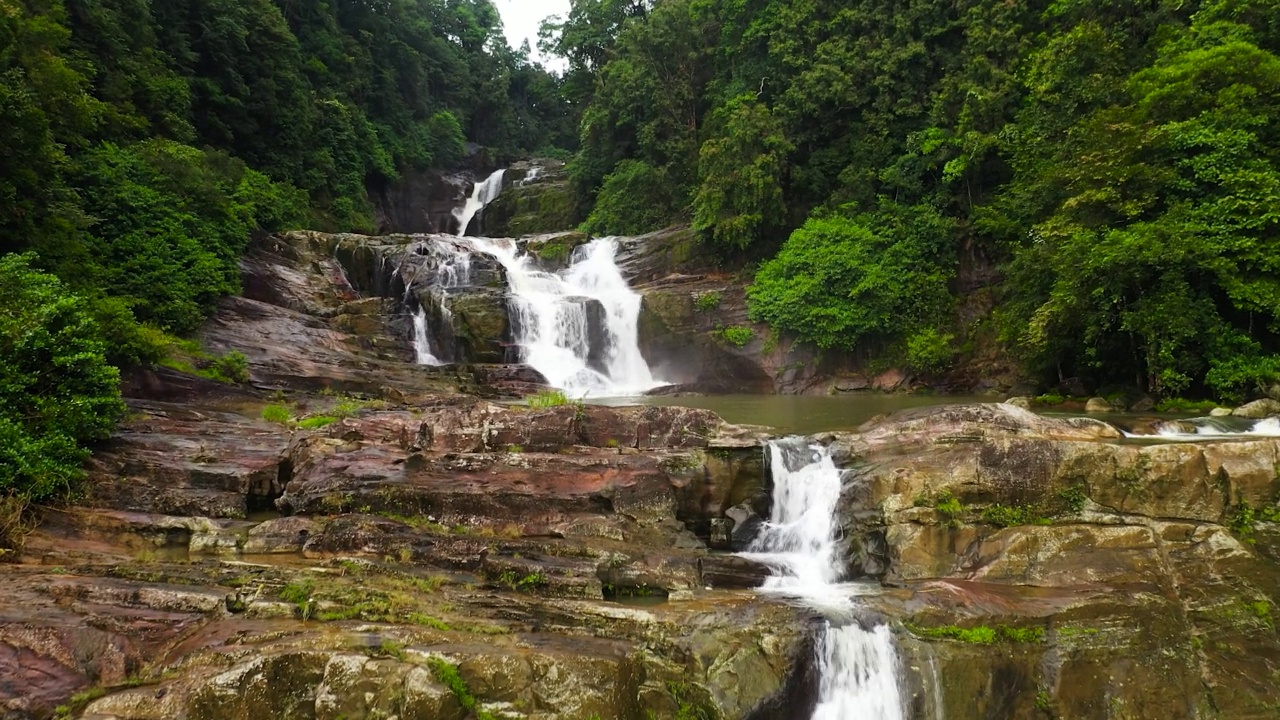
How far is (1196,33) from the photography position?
17.2 m

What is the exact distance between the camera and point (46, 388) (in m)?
9.46

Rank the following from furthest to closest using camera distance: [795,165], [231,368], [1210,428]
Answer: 1. [795,165]
2. [231,368]
3. [1210,428]

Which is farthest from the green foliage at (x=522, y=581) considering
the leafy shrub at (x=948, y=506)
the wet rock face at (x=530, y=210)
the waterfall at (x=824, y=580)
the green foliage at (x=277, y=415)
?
the wet rock face at (x=530, y=210)

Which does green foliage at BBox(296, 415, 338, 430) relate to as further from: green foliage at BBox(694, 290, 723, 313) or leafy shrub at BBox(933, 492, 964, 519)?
green foliage at BBox(694, 290, 723, 313)

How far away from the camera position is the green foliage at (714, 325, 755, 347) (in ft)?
79.6

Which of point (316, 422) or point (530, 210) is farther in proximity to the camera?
point (530, 210)

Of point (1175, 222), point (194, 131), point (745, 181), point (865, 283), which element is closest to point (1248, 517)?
point (1175, 222)

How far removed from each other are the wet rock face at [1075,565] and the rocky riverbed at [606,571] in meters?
0.03

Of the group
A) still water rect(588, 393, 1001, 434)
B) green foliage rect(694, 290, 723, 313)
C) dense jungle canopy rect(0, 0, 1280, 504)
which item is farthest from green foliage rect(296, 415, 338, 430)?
green foliage rect(694, 290, 723, 313)

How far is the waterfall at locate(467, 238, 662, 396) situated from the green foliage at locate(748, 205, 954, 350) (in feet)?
15.8

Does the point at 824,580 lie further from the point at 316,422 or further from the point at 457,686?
the point at 316,422

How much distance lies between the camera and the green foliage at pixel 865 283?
907 inches

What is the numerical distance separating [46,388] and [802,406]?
16.4 m

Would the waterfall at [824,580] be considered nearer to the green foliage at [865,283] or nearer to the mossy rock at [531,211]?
the green foliage at [865,283]
